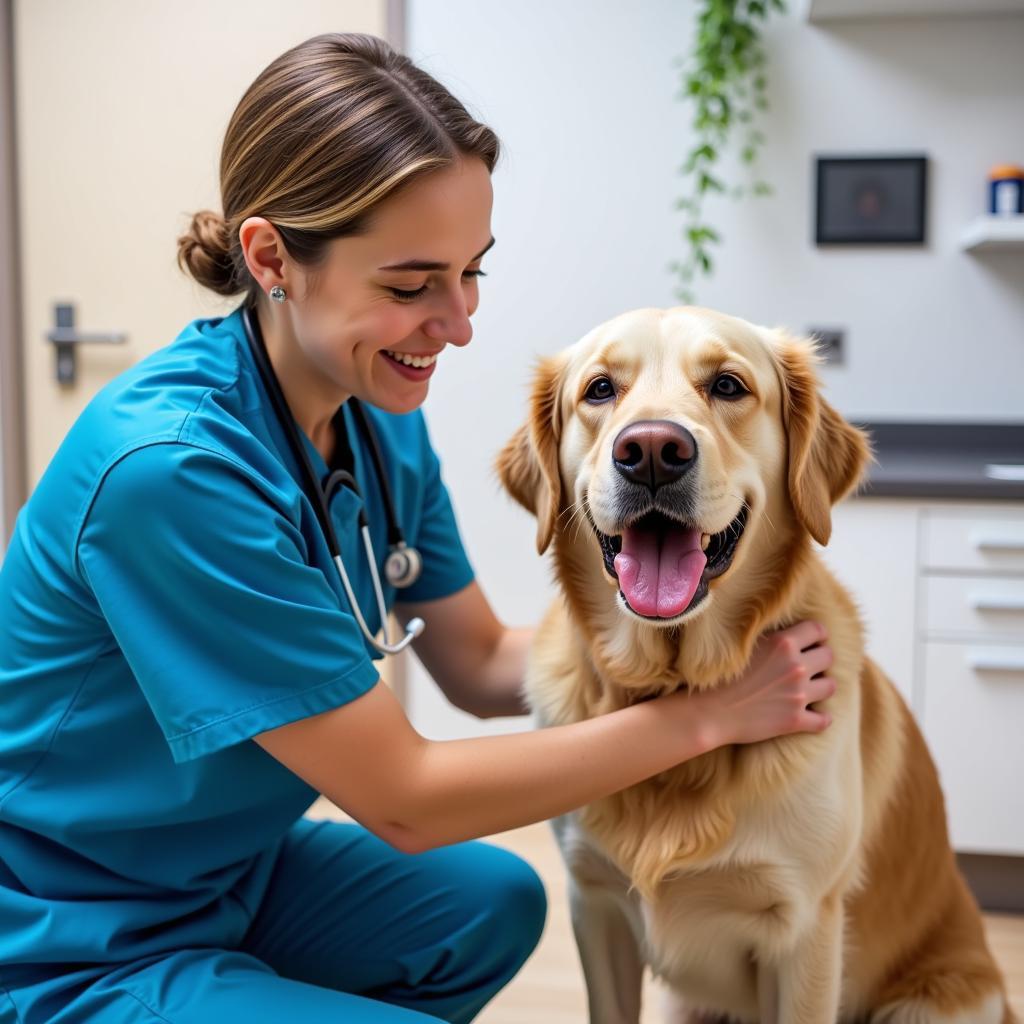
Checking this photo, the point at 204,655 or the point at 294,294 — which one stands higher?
the point at 294,294

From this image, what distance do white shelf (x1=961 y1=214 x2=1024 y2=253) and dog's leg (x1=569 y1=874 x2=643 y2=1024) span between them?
2.04 metres

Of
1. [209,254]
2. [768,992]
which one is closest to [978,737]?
[768,992]

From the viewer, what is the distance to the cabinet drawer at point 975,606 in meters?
2.37

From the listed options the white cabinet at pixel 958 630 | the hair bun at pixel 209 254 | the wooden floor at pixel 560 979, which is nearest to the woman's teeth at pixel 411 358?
the hair bun at pixel 209 254

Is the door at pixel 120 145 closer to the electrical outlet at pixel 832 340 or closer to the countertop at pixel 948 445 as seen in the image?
the electrical outlet at pixel 832 340

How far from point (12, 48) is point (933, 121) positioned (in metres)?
2.61

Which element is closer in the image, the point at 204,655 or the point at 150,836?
the point at 204,655

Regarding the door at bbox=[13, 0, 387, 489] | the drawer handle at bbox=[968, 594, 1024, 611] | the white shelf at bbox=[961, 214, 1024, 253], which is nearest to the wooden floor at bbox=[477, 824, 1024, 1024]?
the drawer handle at bbox=[968, 594, 1024, 611]

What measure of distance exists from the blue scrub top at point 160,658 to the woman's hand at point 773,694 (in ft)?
1.27

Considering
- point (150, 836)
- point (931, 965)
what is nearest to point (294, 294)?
point (150, 836)

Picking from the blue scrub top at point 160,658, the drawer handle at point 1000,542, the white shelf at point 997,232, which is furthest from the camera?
the white shelf at point 997,232

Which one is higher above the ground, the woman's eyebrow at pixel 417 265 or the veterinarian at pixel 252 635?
the woman's eyebrow at pixel 417 265

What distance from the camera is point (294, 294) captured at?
1.22 metres

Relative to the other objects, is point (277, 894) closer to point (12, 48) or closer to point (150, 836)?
point (150, 836)
